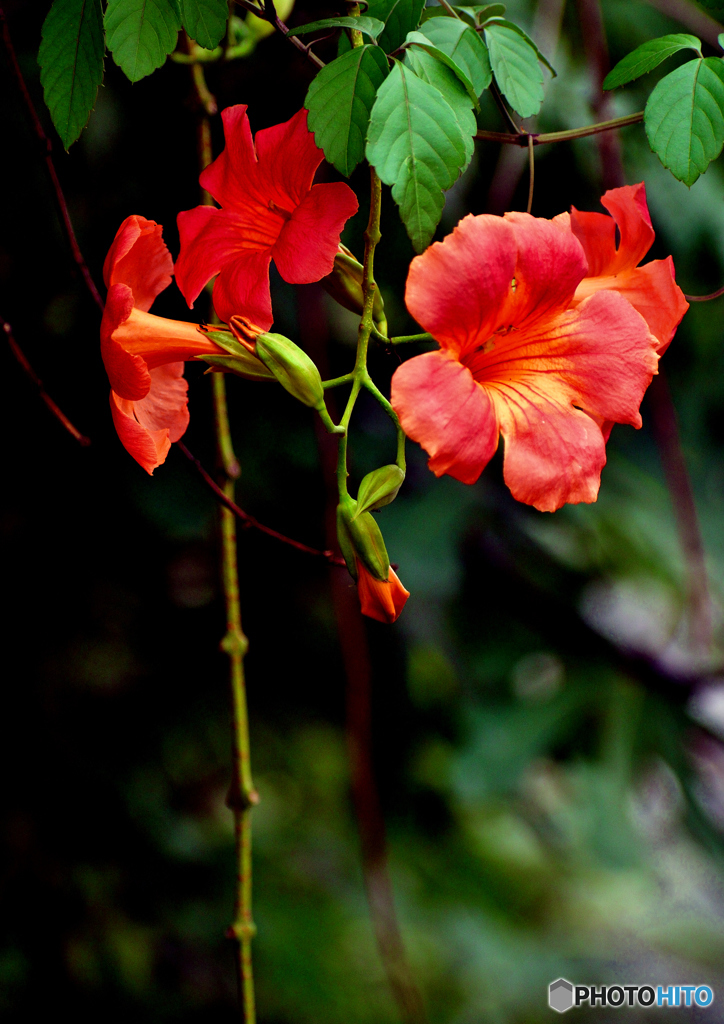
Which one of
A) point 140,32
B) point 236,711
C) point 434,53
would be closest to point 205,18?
point 140,32

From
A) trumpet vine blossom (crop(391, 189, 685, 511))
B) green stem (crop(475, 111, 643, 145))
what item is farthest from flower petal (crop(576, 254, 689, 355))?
green stem (crop(475, 111, 643, 145))

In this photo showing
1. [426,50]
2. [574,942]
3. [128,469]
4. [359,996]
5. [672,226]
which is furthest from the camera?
[574,942]

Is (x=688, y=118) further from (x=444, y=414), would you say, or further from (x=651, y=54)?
(x=444, y=414)

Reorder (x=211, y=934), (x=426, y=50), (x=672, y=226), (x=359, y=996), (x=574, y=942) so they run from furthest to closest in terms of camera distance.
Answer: (x=574, y=942), (x=359, y=996), (x=211, y=934), (x=672, y=226), (x=426, y=50)

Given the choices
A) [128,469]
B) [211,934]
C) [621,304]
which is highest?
[621,304]

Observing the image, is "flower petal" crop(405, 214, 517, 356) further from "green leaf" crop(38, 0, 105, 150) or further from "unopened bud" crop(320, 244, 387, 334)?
"green leaf" crop(38, 0, 105, 150)

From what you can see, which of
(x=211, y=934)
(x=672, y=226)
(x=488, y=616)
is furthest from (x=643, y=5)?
(x=211, y=934)

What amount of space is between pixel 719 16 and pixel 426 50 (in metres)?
1.30

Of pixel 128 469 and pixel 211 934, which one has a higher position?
pixel 128 469

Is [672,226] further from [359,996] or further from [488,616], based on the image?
[359,996]

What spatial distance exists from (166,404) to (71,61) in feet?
0.80

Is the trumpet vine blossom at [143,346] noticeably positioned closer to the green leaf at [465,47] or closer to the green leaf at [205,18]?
the green leaf at [205,18]

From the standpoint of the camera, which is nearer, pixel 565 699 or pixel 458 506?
pixel 458 506

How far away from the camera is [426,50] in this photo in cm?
49
